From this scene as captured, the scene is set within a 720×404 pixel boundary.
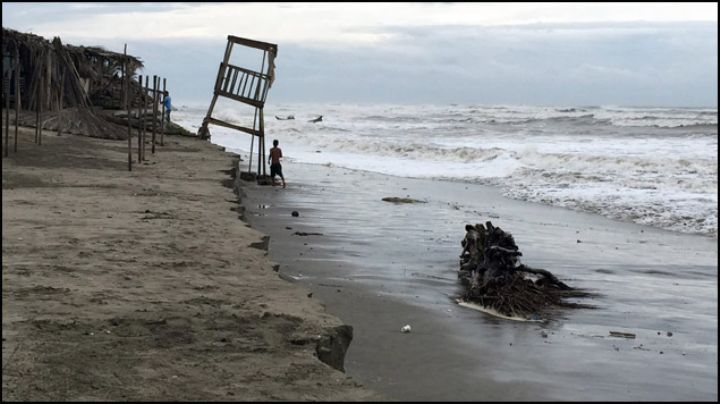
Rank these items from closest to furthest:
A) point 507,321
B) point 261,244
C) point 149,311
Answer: point 149,311 < point 507,321 < point 261,244

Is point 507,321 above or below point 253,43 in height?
below

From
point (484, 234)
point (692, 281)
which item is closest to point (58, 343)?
point (484, 234)

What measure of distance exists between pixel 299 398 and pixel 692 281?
5.96 meters

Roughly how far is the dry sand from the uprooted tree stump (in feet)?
5.65

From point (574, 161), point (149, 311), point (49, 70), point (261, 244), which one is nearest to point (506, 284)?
point (261, 244)

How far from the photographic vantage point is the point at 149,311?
215 inches

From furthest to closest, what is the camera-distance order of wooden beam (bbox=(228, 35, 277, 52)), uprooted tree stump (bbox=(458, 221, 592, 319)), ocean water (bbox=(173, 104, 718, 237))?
wooden beam (bbox=(228, 35, 277, 52))
ocean water (bbox=(173, 104, 718, 237))
uprooted tree stump (bbox=(458, 221, 592, 319))

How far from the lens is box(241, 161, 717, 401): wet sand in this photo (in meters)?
5.23

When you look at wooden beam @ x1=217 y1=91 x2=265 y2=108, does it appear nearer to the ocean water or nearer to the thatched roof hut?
the thatched roof hut

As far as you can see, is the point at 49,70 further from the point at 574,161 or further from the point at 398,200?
the point at 574,161

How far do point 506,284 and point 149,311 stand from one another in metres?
3.17

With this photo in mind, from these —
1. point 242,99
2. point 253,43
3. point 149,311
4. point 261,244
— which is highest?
point 253,43

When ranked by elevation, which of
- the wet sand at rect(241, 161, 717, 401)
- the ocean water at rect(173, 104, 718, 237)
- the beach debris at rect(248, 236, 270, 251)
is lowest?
the wet sand at rect(241, 161, 717, 401)

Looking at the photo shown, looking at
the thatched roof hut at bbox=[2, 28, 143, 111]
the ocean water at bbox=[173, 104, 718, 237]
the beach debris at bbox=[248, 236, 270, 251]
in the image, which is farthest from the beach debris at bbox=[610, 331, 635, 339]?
the thatched roof hut at bbox=[2, 28, 143, 111]
